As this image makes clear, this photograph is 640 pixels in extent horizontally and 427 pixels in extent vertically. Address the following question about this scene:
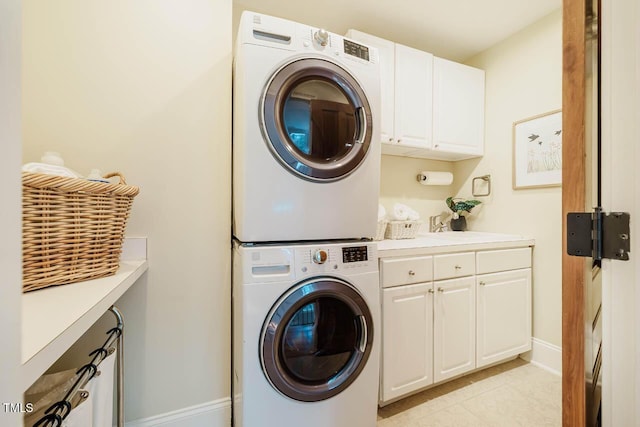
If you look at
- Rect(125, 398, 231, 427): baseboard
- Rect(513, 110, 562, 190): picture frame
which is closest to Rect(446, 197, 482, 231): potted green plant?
Rect(513, 110, 562, 190): picture frame

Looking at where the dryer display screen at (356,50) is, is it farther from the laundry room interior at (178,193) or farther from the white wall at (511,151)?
the white wall at (511,151)

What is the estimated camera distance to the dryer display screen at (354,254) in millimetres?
1263

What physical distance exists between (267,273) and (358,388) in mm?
711

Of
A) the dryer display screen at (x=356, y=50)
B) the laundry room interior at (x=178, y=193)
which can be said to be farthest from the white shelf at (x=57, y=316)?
the dryer display screen at (x=356, y=50)

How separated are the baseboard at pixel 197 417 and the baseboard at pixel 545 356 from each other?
2221 mm

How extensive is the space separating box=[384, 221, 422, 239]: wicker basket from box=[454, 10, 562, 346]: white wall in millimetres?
927

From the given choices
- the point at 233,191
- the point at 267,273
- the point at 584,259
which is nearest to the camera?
the point at 584,259

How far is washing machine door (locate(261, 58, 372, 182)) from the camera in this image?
115cm

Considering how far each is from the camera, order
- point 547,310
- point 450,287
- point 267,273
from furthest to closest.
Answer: point 547,310
point 450,287
point 267,273

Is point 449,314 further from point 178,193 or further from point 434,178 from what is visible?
point 178,193

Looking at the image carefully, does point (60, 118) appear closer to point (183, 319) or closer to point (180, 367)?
point (183, 319)

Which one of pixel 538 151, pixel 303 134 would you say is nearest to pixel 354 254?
pixel 303 134

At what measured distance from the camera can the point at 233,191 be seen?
4.69 feet

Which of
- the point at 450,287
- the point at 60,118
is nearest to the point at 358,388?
the point at 450,287
